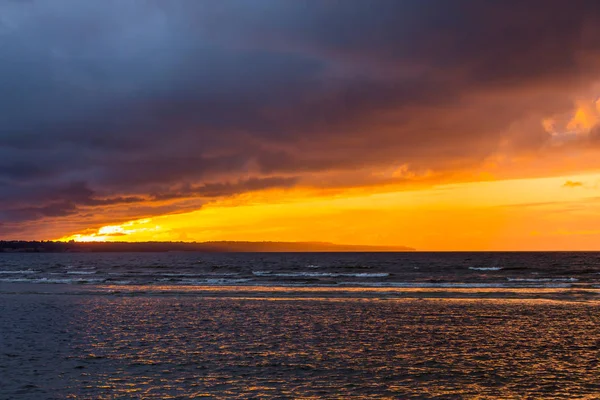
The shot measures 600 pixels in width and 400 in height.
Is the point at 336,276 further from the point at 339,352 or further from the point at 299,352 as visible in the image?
the point at 299,352

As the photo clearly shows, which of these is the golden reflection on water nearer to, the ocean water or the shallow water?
the shallow water

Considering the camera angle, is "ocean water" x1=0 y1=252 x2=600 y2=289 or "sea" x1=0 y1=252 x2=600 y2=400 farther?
"ocean water" x1=0 y1=252 x2=600 y2=289

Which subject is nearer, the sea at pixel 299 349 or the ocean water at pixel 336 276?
the sea at pixel 299 349

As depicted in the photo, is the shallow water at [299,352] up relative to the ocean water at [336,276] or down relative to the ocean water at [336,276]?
up

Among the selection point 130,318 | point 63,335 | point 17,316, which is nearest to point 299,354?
point 63,335

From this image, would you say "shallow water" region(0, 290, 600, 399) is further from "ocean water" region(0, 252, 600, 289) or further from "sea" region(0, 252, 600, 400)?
"ocean water" region(0, 252, 600, 289)

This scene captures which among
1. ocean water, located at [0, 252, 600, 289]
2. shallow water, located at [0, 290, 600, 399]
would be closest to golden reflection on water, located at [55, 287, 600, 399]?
shallow water, located at [0, 290, 600, 399]

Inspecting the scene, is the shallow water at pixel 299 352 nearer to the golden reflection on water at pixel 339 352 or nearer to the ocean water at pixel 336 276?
the golden reflection on water at pixel 339 352

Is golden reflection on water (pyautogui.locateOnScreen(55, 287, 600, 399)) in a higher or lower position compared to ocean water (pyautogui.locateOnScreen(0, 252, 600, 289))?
higher

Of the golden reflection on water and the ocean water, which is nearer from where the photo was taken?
the golden reflection on water

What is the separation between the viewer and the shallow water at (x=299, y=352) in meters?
17.3

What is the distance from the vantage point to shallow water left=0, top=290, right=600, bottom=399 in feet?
56.9

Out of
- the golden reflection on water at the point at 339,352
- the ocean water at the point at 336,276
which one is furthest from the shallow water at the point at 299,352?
the ocean water at the point at 336,276

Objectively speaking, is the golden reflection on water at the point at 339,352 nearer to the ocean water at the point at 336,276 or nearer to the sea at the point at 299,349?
the sea at the point at 299,349
